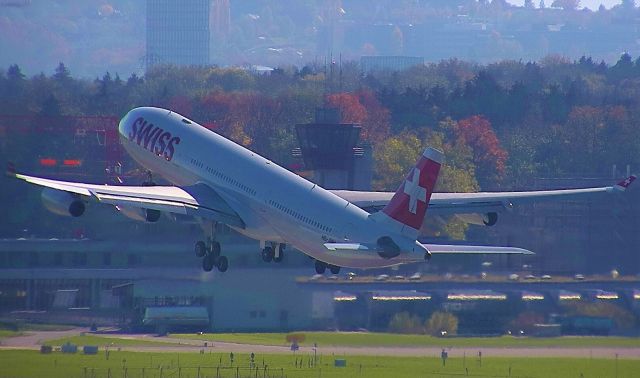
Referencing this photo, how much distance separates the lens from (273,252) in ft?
283

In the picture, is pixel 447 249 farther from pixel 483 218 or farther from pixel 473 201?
pixel 483 218

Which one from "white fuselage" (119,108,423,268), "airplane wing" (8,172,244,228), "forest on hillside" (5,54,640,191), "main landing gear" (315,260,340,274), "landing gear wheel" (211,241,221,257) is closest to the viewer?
"white fuselage" (119,108,423,268)

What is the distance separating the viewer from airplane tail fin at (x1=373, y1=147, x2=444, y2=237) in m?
76.1

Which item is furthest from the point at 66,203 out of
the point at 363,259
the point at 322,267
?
the point at 363,259

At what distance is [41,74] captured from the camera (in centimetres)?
16738

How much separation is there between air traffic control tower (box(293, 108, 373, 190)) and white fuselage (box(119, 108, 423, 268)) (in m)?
27.1

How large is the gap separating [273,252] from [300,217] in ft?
18.3

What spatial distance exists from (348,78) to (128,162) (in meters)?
58.0

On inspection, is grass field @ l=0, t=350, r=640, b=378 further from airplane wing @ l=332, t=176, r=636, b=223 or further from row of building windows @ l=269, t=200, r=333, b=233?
airplane wing @ l=332, t=176, r=636, b=223

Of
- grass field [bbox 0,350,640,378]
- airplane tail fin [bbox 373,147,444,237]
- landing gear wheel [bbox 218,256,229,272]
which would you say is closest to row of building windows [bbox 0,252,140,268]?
landing gear wheel [bbox 218,256,229,272]

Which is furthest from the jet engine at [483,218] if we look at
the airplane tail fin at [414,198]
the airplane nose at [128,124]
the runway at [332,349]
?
the airplane nose at [128,124]

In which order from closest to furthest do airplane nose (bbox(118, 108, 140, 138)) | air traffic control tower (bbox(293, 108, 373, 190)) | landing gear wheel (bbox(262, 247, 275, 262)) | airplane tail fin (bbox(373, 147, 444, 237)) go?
airplane tail fin (bbox(373, 147, 444, 237)) → landing gear wheel (bbox(262, 247, 275, 262)) → airplane nose (bbox(118, 108, 140, 138)) → air traffic control tower (bbox(293, 108, 373, 190))

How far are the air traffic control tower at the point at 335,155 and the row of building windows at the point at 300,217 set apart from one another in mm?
35506

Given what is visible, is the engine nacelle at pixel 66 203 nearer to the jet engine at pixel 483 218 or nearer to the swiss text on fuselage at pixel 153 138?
the swiss text on fuselage at pixel 153 138
